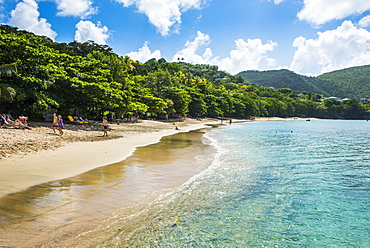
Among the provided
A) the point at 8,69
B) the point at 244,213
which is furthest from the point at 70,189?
the point at 8,69

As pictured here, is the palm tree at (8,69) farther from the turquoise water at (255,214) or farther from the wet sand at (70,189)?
the turquoise water at (255,214)

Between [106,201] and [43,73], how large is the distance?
21.2 m

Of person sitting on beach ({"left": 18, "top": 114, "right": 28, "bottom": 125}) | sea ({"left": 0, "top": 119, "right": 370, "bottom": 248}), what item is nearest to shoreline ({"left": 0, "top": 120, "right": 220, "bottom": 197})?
sea ({"left": 0, "top": 119, "right": 370, "bottom": 248})

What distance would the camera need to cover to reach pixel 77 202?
631cm

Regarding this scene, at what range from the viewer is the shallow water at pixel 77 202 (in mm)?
4612

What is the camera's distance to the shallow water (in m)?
4.61

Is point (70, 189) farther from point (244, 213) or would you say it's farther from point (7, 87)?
point (7, 87)

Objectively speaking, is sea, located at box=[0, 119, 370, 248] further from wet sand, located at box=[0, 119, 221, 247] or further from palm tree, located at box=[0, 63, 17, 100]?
palm tree, located at box=[0, 63, 17, 100]

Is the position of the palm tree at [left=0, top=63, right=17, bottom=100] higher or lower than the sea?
higher

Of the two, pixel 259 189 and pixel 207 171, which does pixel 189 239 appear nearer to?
pixel 259 189

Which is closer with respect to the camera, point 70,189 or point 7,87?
point 70,189

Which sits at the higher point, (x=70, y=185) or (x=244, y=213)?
(x=70, y=185)

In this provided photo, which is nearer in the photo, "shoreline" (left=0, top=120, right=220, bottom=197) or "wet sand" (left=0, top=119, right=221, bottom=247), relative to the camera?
"wet sand" (left=0, top=119, right=221, bottom=247)

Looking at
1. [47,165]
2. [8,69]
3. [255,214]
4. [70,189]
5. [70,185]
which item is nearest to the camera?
[255,214]
